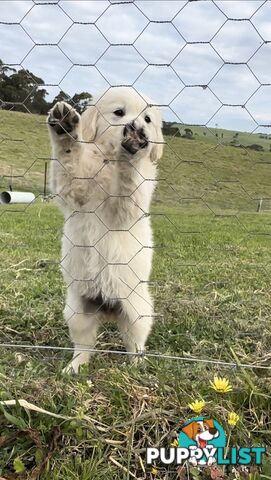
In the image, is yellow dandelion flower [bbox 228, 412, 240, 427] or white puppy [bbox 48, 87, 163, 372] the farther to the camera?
white puppy [bbox 48, 87, 163, 372]

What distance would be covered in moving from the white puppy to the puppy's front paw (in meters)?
0.10

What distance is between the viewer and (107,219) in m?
2.04

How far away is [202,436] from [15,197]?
443cm

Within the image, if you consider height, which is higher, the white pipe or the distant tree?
the distant tree

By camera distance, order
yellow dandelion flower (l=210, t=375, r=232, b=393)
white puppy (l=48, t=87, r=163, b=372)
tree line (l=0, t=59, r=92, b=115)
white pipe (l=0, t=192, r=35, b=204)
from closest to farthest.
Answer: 1. yellow dandelion flower (l=210, t=375, r=232, b=393)
2. tree line (l=0, t=59, r=92, b=115)
3. white puppy (l=48, t=87, r=163, b=372)
4. white pipe (l=0, t=192, r=35, b=204)

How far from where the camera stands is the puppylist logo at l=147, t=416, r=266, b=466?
47.7 inches

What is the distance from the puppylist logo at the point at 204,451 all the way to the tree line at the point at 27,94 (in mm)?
1032

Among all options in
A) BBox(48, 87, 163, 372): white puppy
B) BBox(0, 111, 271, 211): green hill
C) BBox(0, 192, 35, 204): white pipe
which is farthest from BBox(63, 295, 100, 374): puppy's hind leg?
BBox(0, 192, 35, 204): white pipe

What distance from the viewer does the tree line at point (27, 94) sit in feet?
5.61

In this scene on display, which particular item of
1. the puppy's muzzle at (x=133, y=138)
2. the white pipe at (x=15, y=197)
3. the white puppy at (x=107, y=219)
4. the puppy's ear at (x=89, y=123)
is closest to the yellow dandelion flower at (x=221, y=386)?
the white puppy at (x=107, y=219)

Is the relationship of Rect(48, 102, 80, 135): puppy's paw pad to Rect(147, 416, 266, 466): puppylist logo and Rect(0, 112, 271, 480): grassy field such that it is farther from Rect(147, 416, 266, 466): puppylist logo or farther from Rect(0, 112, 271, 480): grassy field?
Rect(147, 416, 266, 466): puppylist logo

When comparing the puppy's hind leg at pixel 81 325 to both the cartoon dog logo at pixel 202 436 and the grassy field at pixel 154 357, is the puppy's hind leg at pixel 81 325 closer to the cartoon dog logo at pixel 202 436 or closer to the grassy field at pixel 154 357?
the grassy field at pixel 154 357

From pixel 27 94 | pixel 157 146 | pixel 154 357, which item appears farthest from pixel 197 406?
pixel 27 94

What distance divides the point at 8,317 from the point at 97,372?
2.44 ft
